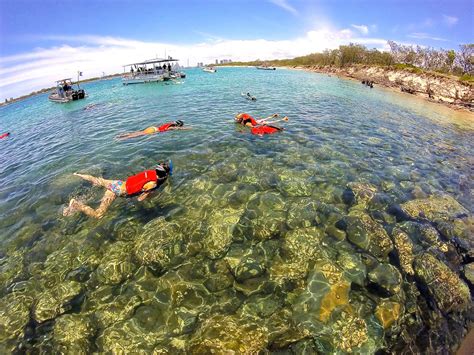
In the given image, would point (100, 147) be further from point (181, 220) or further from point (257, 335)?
point (257, 335)

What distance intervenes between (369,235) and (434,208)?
380 centimetres

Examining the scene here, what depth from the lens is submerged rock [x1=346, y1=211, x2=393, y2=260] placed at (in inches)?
286

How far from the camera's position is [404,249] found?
7.31 meters

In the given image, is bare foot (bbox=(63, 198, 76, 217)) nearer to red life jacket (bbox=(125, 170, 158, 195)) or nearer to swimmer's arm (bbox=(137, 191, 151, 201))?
red life jacket (bbox=(125, 170, 158, 195))

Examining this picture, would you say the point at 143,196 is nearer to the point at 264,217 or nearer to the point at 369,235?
the point at 264,217

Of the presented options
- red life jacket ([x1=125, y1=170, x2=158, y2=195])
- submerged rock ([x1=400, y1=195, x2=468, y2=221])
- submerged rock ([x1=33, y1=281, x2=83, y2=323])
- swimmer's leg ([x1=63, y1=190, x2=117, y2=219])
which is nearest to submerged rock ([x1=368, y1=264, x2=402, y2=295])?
submerged rock ([x1=400, y1=195, x2=468, y2=221])

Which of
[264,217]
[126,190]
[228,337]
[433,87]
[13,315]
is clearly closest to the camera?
[228,337]

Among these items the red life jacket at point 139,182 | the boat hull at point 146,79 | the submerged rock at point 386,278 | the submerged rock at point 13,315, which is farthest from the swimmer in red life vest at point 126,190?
the boat hull at point 146,79

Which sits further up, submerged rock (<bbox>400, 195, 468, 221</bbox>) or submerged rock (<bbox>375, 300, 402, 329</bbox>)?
submerged rock (<bbox>400, 195, 468, 221</bbox>)

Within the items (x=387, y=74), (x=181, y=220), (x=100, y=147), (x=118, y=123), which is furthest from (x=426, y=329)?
(x=387, y=74)

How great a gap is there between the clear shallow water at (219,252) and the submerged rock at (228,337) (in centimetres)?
2

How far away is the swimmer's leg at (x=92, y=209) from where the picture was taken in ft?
29.8

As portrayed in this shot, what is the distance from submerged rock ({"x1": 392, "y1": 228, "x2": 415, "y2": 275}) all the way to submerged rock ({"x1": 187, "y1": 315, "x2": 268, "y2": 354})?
464 centimetres

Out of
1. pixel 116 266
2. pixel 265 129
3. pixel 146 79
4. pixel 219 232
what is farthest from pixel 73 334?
pixel 146 79
